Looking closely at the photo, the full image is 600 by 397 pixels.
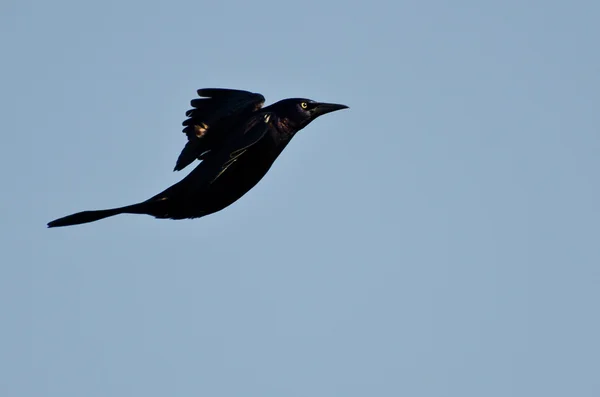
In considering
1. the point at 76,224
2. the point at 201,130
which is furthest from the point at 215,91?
the point at 76,224

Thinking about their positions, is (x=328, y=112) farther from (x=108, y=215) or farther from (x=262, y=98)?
(x=108, y=215)

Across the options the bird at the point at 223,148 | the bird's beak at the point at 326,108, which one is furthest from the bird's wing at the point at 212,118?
the bird's beak at the point at 326,108

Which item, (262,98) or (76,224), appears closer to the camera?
(76,224)

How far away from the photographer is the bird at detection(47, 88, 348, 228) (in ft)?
41.1

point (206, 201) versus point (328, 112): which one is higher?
point (328, 112)

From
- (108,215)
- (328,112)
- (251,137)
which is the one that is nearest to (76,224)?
(108,215)

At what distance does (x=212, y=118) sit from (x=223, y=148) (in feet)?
2.62

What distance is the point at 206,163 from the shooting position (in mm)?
13047

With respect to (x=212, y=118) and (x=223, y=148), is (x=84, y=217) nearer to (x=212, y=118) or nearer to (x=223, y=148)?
(x=223, y=148)

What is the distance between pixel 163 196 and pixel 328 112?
95.1 inches

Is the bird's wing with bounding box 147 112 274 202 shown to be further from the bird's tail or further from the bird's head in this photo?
the bird's tail

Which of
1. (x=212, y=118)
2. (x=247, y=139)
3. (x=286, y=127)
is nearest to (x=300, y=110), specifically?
(x=286, y=127)

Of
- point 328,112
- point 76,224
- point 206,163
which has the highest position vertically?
point 328,112

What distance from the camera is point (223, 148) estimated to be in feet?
41.8
